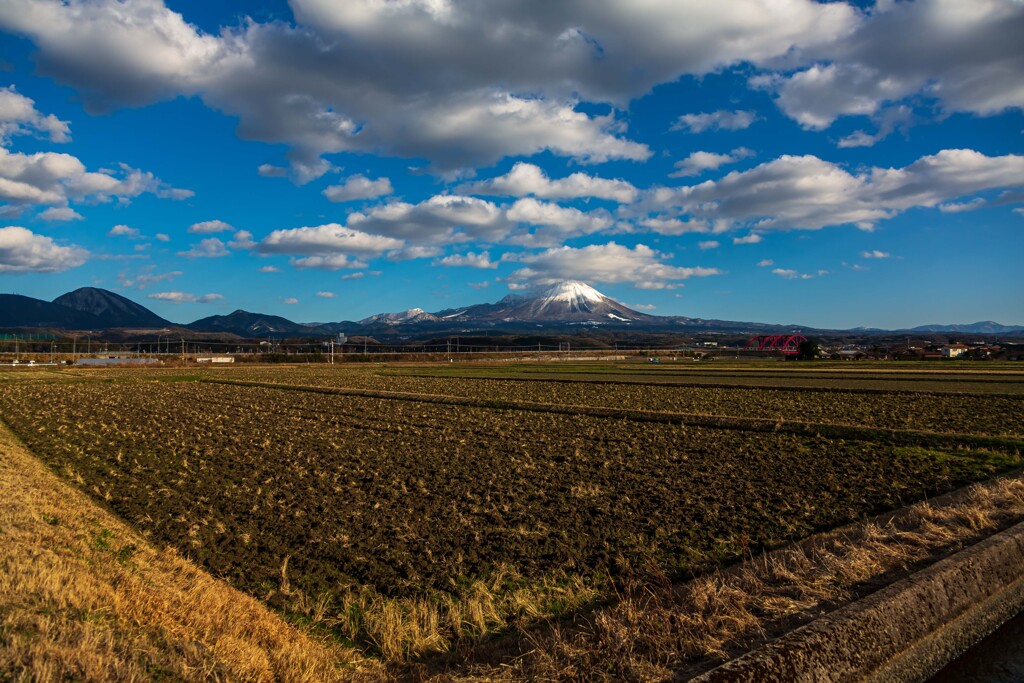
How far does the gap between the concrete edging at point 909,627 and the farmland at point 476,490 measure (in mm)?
2097

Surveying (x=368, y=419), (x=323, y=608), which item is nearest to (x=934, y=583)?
(x=323, y=608)

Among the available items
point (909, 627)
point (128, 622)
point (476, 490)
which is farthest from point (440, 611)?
point (476, 490)

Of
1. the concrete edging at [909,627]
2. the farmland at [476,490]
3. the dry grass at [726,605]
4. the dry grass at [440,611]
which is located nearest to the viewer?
the concrete edging at [909,627]

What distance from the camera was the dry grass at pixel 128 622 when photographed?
388cm

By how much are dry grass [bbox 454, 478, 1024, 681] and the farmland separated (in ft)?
2.38

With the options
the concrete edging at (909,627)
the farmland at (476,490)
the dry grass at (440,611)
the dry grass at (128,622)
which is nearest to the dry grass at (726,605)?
the concrete edging at (909,627)

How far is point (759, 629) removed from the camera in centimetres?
Answer: 479

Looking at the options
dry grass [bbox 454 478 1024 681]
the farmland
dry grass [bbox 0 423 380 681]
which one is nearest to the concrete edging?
dry grass [bbox 454 478 1024 681]

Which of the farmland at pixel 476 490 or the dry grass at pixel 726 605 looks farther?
the farmland at pixel 476 490

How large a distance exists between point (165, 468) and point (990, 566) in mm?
14469

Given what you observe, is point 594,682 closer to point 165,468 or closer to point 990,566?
point 990,566

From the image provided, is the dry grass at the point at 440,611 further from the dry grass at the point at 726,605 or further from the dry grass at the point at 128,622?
the dry grass at the point at 726,605

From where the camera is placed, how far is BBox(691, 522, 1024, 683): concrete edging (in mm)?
4164

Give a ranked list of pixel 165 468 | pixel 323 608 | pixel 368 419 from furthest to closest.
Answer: pixel 368 419 → pixel 165 468 → pixel 323 608
